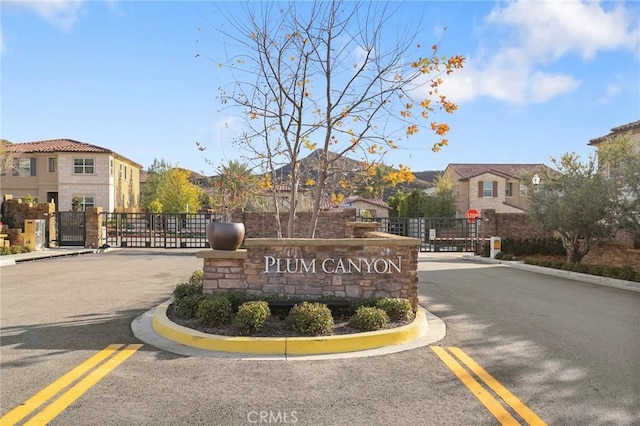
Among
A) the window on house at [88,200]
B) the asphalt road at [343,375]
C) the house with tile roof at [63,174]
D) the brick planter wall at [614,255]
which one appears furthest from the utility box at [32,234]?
the brick planter wall at [614,255]

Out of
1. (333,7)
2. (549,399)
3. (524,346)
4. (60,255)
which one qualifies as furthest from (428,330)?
(60,255)

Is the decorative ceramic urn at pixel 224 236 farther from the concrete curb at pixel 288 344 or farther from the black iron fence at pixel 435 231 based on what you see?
the black iron fence at pixel 435 231

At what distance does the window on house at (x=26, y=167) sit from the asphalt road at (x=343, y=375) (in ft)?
122

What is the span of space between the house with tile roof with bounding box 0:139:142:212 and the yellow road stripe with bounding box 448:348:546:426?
40.3m

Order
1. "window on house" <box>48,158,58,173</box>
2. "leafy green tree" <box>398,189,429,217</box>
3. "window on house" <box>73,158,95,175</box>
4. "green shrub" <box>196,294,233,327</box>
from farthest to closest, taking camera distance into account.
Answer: "leafy green tree" <box>398,189,429,217</box> < "window on house" <box>48,158,58,173</box> < "window on house" <box>73,158,95,175</box> < "green shrub" <box>196,294,233,327</box>

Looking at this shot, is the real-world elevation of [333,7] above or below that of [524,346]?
above

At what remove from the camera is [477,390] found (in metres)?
4.96

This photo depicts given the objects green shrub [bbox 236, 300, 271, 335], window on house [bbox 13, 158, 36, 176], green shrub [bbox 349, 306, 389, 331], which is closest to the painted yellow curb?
green shrub [bbox 349, 306, 389, 331]

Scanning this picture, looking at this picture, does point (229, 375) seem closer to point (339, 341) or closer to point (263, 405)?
point (263, 405)

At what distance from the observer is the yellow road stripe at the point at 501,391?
428 cm

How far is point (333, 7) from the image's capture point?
956 centimetres

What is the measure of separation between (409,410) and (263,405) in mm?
1334

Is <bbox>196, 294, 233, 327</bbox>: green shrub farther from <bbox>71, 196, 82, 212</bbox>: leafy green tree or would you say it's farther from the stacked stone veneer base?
<bbox>71, 196, 82, 212</bbox>: leafy green tree

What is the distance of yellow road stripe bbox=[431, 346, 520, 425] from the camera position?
14.1ft
